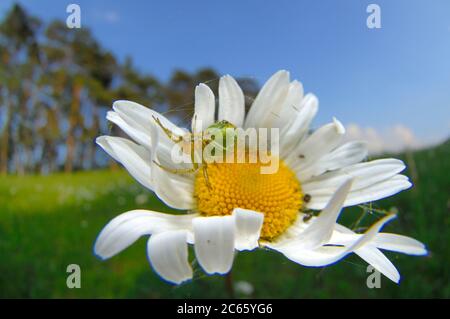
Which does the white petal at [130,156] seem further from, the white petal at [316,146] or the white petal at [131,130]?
the white petal at [316,146]

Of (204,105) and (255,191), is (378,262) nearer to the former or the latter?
(255,191)

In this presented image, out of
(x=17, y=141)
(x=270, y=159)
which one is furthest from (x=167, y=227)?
(x=17, y=141)

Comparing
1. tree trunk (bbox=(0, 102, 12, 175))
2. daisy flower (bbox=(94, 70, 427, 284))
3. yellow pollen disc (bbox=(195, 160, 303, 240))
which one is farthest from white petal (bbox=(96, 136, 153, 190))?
tree trunk (bbox=(0, 102, 12, 175))

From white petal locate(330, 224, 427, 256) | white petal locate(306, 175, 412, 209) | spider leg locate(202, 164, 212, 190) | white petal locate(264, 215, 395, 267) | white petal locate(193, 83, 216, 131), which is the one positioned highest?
white petal locate(193, 83, 216, 131)

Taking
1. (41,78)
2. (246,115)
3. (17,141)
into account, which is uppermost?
(41,78)

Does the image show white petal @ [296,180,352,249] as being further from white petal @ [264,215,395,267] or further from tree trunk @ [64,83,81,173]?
tree trunk @ [64,83,81,173]

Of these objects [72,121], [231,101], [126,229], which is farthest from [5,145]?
[126,229]
